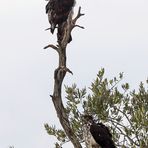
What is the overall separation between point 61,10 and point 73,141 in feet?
12.8

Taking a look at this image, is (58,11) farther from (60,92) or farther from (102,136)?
(102,136)

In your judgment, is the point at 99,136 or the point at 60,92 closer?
the point at 60,92

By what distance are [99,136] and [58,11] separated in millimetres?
3366

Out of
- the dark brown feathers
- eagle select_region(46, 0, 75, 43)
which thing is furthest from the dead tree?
the dark brown feathers

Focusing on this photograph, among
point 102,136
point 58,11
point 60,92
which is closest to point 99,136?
point 102,136

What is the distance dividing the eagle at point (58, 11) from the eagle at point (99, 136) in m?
2.78

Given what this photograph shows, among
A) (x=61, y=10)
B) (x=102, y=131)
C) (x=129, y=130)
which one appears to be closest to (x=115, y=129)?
(x=129, y=130)

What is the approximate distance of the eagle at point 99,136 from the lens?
24.4 m

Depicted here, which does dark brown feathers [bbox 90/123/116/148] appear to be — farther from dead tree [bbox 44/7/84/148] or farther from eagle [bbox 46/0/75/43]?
eagle [bbox 46/0/75/43]

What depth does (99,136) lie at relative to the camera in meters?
24.4

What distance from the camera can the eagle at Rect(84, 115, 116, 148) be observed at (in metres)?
24.4

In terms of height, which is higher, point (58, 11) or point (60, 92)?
Answer: point (58, 11)

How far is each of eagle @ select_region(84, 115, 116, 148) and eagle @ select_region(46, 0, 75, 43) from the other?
278 cm

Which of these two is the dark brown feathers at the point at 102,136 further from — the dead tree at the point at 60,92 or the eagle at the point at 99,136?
the dead tree at the point at 60,92
